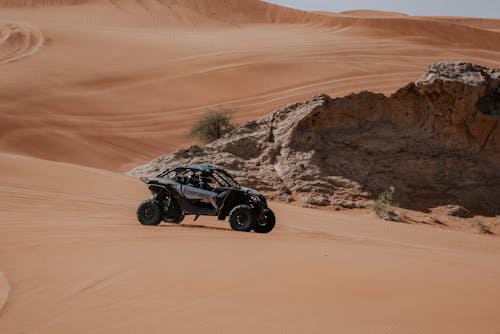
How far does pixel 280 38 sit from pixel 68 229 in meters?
48.0

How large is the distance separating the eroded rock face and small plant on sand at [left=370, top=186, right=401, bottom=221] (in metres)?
0.48

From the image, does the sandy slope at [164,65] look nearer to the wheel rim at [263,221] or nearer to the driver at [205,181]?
the driver at [205,181]

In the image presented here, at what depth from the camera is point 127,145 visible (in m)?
29.3

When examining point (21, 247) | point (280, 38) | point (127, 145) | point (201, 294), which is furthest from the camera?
point (280, 38)

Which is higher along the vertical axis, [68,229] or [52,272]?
[52,272]

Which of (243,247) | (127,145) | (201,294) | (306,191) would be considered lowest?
(127,145)

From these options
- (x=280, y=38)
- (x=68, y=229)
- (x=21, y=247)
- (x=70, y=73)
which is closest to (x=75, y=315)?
(x=21, y=247)

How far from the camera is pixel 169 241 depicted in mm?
9867

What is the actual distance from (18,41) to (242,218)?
36.6 meters

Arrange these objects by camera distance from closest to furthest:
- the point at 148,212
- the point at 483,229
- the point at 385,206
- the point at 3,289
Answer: the point at 3,289
the point at 148,212
the point at 483,229
the point at 385,206

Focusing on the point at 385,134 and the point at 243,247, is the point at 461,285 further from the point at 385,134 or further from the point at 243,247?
the point at 385,134

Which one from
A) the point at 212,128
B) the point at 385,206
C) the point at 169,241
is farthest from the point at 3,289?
the point at 212,128

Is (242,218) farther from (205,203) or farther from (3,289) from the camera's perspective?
(3,289)

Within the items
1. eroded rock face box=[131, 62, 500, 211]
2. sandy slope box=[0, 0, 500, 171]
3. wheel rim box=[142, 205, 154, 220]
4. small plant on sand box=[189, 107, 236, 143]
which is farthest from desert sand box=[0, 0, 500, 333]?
small plant on sand box=[189, 107, 236, 143]
